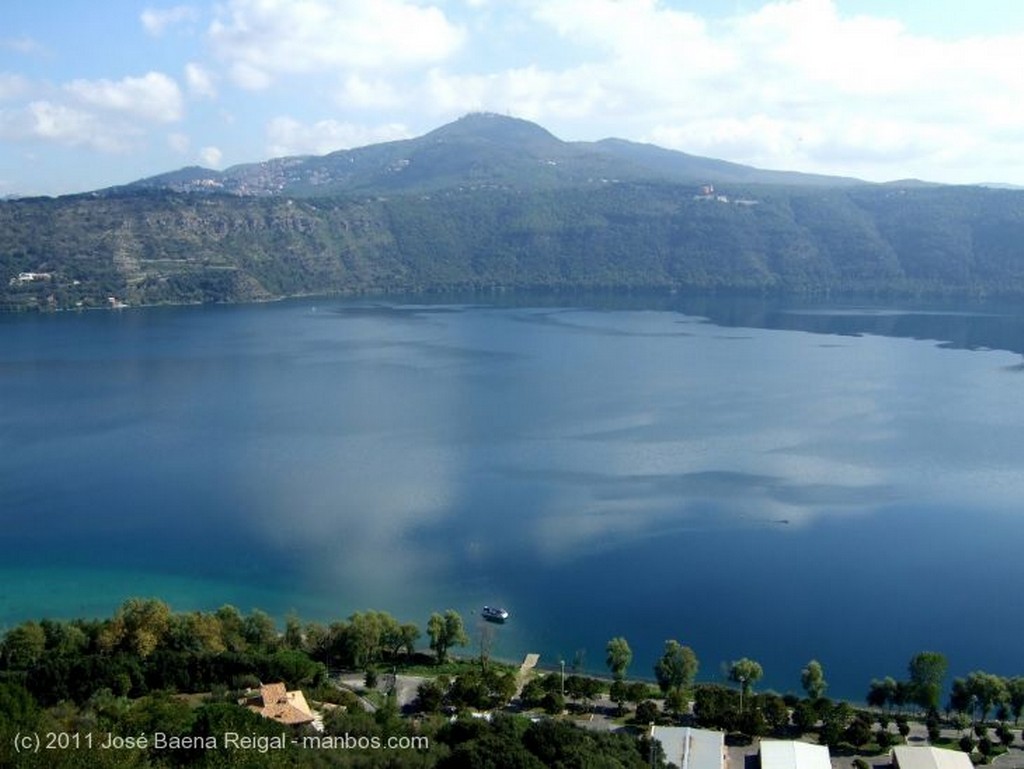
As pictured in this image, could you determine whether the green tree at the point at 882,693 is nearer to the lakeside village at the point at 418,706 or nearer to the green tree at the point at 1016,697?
the lakeside village at the point at 418,706

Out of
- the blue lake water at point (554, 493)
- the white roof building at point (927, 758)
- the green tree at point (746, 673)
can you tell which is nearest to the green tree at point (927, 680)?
the blue lake water at point (554, 493)

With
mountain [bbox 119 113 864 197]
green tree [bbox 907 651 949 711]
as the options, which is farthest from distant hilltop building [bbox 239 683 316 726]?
mountain [bbox 119 113 864 197]

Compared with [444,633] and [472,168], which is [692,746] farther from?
[472,168]

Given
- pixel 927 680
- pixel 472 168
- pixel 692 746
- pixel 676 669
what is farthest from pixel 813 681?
pixel 472 168

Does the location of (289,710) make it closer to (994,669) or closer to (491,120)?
(994,669)

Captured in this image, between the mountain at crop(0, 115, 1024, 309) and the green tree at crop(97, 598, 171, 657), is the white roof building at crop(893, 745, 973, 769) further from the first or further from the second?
the mountain at crop(0, 115, 1024, 309)
